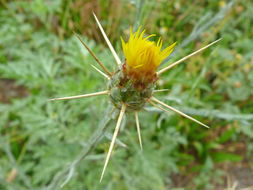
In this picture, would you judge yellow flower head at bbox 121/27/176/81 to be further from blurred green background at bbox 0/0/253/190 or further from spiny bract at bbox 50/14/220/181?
blurred green background at bbox 0/0/253/190

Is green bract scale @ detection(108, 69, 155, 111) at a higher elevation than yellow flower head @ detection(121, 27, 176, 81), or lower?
lower

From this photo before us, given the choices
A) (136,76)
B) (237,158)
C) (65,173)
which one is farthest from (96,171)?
(136,76)

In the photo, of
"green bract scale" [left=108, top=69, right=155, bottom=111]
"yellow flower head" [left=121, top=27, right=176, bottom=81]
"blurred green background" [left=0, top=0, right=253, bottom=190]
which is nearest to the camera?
"yellow flower head" [left=121, top=27, right=176, bottom=81]

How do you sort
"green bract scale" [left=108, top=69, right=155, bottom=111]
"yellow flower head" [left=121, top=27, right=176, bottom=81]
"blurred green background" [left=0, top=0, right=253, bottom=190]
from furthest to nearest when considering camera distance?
1. "blurred green background" [left=0, top=0, right=253, bottom=190]
2. "green bract scale" [left=108, top=69, right=155, bottom=111]
3. "yellow flower head" [left=121, top=27, right=176, bottom=81]

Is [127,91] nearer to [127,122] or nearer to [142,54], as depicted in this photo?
[142,54]

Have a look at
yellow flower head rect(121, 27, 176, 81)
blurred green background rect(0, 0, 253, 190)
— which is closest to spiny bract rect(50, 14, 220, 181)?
yellow flower head rect(121, 27, 176, 81)

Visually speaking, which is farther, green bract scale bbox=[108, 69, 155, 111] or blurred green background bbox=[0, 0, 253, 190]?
blurred green background bbox=[0, 0, 253, 190]

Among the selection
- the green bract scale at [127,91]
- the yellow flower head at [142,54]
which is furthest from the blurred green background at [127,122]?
the yellow flower head at [142,54]
